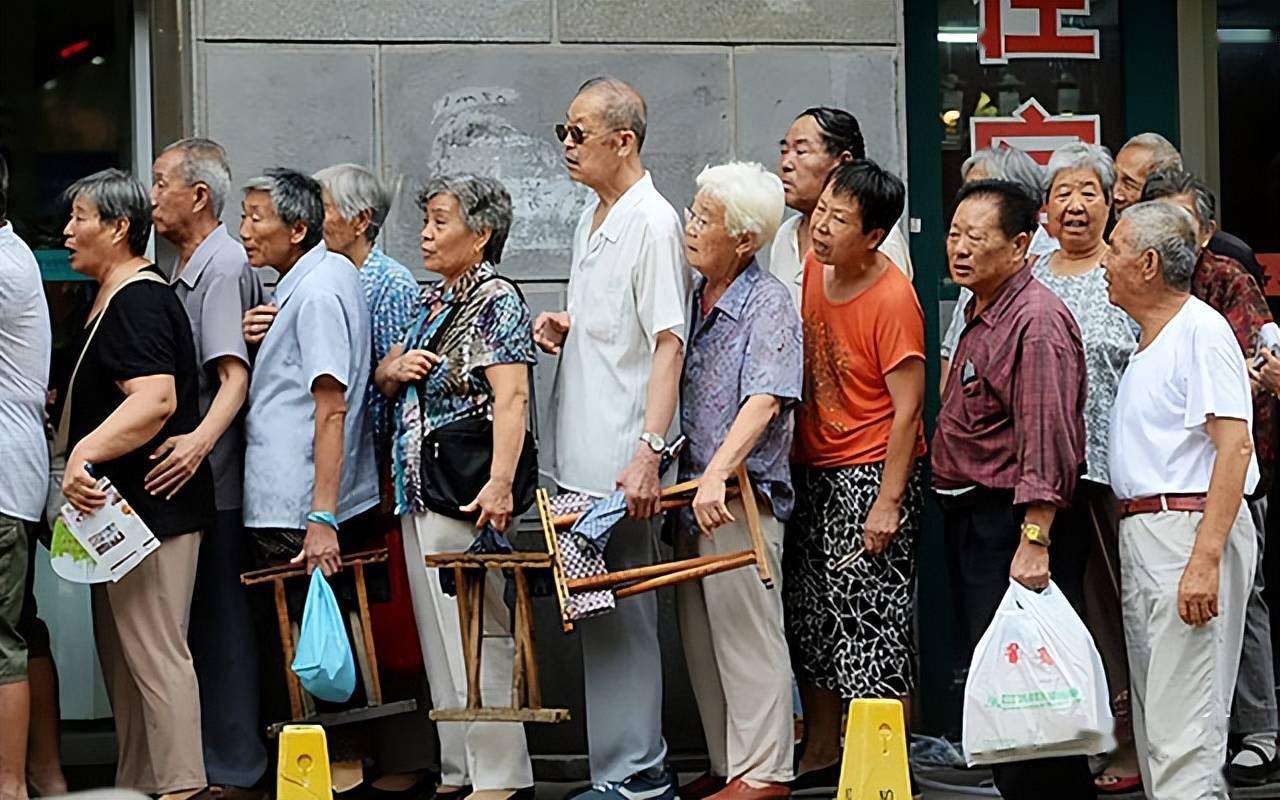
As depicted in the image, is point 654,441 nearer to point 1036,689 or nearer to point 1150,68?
point 1036,689

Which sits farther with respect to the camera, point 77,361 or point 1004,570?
point 77,361

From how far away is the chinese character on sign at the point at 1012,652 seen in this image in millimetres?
6031

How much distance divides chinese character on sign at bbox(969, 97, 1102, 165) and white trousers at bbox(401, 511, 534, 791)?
9.47 ft

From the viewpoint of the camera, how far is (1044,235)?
7680 millimetres

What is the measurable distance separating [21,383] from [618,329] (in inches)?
72.8

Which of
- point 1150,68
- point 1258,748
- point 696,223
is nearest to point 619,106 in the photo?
point 696,223

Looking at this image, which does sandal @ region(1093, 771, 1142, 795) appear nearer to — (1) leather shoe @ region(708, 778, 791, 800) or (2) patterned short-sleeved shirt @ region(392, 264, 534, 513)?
(1) leather shoe @ region(708, 778, 791, 800)

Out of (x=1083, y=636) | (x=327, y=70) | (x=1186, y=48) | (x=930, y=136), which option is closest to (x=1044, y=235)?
(x=930, y=136)

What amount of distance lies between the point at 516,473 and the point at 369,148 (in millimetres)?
1721

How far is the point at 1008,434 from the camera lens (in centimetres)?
645

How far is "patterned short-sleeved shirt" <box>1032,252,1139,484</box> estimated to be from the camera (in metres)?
6.96

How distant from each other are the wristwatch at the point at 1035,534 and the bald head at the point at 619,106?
178 cm

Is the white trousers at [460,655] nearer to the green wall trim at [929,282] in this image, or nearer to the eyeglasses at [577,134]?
the eyeglasses at [577,134]

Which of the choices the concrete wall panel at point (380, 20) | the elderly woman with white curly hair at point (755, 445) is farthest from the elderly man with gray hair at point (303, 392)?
the elderly woman with white curly hair at point (755, 445)
